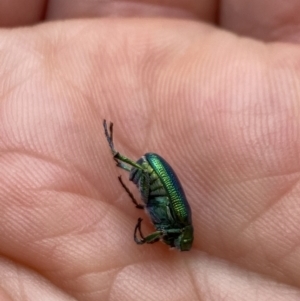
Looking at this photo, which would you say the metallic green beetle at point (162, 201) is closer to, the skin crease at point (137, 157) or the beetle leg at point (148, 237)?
the beetle leg at point (148, 237)

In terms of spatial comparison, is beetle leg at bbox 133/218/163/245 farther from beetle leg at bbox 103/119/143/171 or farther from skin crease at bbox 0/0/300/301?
beetle leg at bbox 103/119/143/171

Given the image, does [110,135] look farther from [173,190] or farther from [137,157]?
[173,190]

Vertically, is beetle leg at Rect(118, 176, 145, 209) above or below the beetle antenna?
below

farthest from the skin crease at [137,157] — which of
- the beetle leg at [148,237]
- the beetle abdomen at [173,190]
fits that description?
the beetle abdomen at [173,190]

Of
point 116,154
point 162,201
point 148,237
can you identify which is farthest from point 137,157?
point 148,237

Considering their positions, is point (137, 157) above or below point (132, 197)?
above

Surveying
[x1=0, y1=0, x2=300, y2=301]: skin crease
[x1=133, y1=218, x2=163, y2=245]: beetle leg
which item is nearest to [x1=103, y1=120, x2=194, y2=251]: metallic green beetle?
[x1=133, y1=218, x2=163, y2=245]: beetle leg
